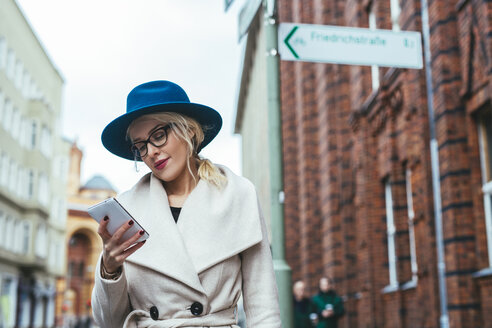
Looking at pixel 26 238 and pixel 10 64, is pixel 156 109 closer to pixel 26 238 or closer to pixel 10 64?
pixel 10 64

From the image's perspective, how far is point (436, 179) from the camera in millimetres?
11102

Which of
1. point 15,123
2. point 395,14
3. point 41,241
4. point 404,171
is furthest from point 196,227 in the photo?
point 41,241

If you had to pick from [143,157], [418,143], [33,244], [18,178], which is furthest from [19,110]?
[143,157]

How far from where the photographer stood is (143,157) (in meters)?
2.74

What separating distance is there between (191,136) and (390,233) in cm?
1297

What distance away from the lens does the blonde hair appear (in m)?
2.73

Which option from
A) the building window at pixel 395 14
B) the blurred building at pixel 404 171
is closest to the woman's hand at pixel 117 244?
the blurred building at pixel 404 171

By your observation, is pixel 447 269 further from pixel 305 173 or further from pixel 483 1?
pixel 305 173

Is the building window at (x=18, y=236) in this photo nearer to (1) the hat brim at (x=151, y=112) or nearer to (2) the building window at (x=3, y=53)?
(2) the building window at (x=3, y=53)

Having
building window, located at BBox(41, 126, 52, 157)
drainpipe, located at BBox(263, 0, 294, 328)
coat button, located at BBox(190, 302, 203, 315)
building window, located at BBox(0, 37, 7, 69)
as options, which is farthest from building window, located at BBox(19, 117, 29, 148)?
coat button, located at BBox(190, 302, 203, 315)

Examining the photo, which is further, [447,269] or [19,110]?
[19,110]

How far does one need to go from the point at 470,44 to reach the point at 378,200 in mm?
5939

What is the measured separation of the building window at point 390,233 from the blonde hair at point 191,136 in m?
12.0

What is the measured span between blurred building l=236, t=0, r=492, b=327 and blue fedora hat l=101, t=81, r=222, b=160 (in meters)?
3.99
